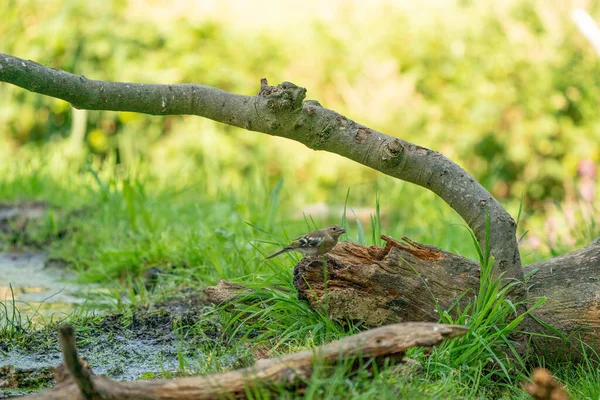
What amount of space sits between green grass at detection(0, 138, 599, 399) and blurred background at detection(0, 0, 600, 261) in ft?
2.25

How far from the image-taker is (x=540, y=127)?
895cm

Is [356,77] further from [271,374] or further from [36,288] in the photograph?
[271,374]

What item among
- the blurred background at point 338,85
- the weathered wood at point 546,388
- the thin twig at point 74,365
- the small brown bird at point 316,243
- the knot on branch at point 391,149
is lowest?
the weathered wood at point 546,388

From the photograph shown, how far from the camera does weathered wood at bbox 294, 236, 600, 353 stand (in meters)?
3.13

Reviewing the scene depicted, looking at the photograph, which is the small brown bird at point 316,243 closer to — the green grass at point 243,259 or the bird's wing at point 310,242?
the bird's wing at point 310,242

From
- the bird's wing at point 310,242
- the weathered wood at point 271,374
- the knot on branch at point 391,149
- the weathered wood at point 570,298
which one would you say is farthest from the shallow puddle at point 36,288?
the weathered wood at point 570,298

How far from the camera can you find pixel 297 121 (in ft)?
9.88

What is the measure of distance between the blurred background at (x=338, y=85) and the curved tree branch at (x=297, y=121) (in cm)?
533

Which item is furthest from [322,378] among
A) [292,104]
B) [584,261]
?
[584,261]

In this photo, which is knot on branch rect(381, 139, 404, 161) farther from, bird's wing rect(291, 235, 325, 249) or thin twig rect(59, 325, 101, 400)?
thin twig rect(59, 325, 101, 400)

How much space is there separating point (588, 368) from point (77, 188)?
479cm

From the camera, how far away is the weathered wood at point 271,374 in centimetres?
216

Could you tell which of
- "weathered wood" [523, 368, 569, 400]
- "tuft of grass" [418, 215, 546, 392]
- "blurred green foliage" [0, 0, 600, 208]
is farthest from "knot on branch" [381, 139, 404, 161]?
"blurred green foliage" [0, 0, 600, 208]

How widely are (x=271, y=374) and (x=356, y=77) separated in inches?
295
